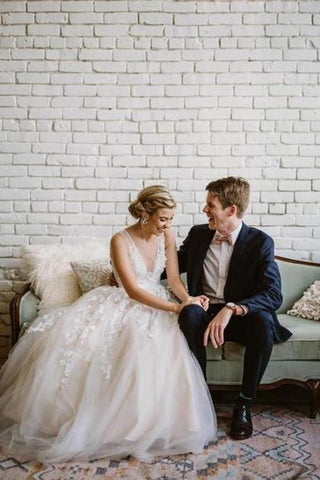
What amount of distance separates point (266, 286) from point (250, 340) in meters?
0.33

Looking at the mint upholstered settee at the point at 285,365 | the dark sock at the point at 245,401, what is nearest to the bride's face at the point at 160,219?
the mint upholstered settee at the point at 285,365

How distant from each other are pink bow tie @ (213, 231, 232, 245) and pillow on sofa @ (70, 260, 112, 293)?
67 centimetres

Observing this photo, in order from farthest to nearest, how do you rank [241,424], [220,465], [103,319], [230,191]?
[230,191] → [103,319] → [241,424] → [220,465]

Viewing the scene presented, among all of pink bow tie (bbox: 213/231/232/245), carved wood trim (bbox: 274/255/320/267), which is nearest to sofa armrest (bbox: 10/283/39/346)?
pink bow tie (bbox: 213/231/232/245)

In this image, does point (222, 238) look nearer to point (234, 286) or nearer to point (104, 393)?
point (234, 286)

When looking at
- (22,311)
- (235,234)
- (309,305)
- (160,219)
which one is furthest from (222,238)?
(22,311)

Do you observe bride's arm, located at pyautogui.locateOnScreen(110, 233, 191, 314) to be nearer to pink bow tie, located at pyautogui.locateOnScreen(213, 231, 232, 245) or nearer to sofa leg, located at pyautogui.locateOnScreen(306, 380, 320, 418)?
pink bow tie, located at pyautogui.locateOnScreen(213, 231, 232, 245)

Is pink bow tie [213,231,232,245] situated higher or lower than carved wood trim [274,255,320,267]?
higher

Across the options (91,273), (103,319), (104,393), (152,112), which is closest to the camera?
(104,393)

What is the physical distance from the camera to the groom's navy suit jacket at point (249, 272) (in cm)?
265

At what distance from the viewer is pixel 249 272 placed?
9.14 feet

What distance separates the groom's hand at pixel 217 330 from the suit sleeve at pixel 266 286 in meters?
0.14

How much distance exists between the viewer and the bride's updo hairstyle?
8.77 feet

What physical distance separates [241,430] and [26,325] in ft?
4.22
